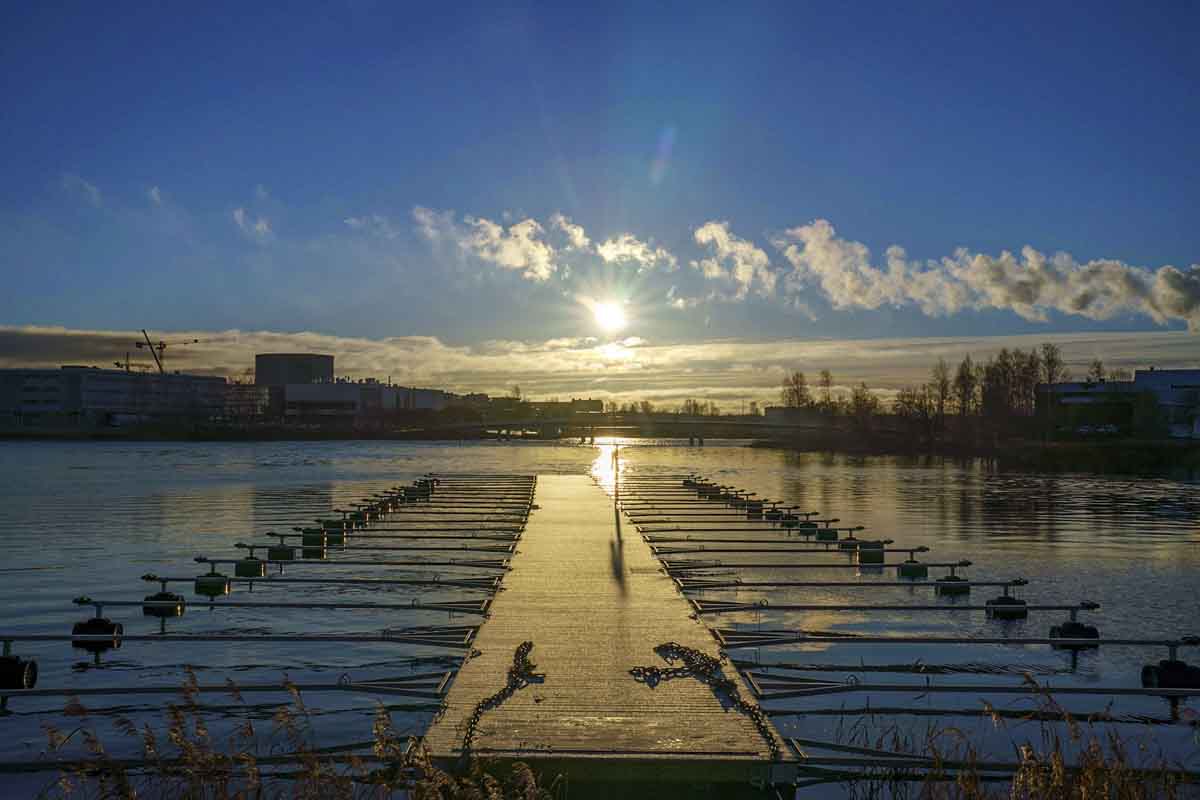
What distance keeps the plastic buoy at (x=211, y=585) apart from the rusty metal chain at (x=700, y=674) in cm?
1163

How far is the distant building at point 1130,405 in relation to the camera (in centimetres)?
11419

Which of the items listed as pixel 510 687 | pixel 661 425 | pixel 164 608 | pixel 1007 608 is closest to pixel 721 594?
pixel 1007 608

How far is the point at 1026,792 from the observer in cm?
908

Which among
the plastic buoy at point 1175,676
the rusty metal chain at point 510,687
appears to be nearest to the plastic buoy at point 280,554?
the rusty metal chain at point 510,687

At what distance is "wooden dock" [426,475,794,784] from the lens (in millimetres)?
9898

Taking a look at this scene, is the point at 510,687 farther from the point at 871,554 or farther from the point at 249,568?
the point at 871,554

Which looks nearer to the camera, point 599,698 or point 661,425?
point 599,698

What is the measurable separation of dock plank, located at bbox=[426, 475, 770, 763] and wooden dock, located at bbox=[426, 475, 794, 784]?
0.05ft

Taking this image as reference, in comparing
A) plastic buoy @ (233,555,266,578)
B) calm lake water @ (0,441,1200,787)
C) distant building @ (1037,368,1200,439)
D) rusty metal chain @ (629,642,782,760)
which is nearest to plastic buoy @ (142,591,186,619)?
calm lake water @ (0,441,1200,787)

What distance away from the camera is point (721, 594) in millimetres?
22531

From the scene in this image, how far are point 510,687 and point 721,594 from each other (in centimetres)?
1101

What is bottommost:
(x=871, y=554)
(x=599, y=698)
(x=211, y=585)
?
(x=871, y=554)

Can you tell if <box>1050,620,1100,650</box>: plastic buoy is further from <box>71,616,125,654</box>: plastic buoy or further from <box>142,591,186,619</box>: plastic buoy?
<box>142,591,186,619</box>: plastic buoy

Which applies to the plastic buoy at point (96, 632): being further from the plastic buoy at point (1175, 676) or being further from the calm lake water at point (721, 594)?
the plastic buoy at point (1175, 676)
